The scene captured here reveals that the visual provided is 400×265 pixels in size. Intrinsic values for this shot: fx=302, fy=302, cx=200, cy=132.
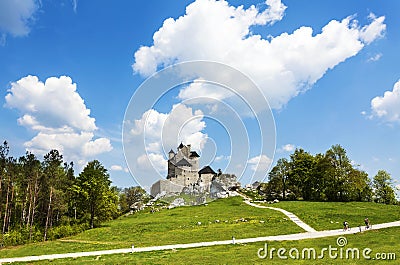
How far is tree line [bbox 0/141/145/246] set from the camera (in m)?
43.2

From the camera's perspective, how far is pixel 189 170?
388 feet

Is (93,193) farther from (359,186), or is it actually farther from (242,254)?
(359,186)

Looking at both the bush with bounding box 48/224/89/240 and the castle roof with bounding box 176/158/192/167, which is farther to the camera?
the castle roof with bounding box 176/158/192/167

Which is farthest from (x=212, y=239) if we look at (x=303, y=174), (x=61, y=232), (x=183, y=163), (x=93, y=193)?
(x=183, y=163)

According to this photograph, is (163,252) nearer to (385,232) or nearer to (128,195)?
(385,232)

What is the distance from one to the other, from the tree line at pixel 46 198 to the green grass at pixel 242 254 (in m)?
Result: 22.2

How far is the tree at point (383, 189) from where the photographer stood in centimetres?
7185

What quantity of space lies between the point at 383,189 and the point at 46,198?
73541mm

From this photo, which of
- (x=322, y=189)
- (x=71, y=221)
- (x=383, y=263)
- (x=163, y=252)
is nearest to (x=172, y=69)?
(x=163, y=252)

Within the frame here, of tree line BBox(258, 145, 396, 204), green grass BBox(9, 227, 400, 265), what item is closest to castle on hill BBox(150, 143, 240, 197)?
tree line BBox(258, 145, 396, 204)

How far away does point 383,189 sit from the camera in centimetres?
7294

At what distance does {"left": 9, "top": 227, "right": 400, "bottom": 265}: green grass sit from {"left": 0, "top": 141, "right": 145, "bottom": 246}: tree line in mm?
22213

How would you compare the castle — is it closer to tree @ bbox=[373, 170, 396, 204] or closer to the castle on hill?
the castle on hill

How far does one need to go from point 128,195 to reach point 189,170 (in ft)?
86.4
